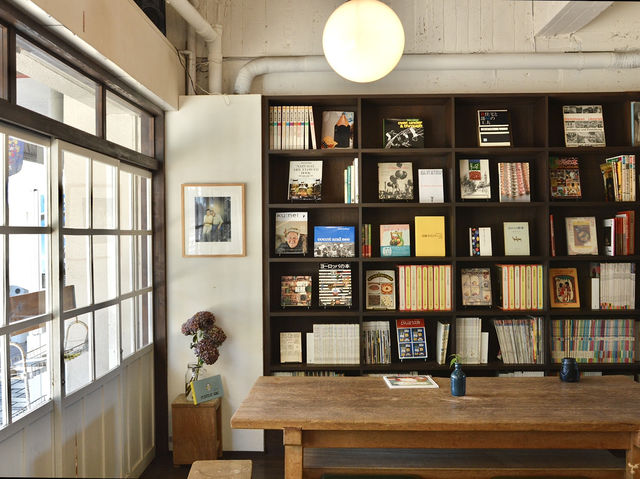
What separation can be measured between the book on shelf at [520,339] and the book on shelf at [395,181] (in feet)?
3.83

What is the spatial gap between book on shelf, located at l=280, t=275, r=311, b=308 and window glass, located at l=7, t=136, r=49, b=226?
70.1 inches

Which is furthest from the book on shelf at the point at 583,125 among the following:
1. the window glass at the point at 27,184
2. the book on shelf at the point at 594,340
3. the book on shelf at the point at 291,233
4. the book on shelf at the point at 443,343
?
the window glass at the point at 27,184

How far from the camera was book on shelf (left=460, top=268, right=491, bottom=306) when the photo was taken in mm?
3623

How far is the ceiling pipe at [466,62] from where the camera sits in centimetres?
369

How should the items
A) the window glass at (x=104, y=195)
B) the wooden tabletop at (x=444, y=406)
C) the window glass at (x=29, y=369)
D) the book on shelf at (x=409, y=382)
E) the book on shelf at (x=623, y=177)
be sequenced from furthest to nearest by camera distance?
the book on shelf at (x=623, y=177) < the window glass at (x=104, y=195) < the book on shelf at (x=409, y=382) < the wooden tabletop at (x=444, y=406) < the window glass at (x=29, y=369)

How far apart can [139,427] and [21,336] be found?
1547mm

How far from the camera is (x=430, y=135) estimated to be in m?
3.79

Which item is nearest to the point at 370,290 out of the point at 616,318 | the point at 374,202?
the point at 374,202

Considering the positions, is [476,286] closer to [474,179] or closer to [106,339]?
[474,179]

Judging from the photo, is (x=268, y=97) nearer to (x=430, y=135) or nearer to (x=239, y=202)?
(x=239, y=202)

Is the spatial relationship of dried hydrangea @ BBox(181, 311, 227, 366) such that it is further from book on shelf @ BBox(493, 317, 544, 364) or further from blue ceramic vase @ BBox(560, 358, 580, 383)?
blue ceramic vase @ BBox(560, 358, 580, 383)

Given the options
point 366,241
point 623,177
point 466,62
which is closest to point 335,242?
point 366,241

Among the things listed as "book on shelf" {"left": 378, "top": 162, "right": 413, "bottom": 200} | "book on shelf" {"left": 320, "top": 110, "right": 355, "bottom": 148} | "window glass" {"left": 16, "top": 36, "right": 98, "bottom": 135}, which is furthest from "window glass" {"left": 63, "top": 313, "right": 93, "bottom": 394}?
"book on shelf" {"left": 378, "top": 162, "right": 413, "bottom": 200}

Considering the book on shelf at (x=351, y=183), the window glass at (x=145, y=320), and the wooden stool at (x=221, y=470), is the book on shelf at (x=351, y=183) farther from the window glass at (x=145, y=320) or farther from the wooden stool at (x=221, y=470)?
the wooden stool at (x=221, y=470)
